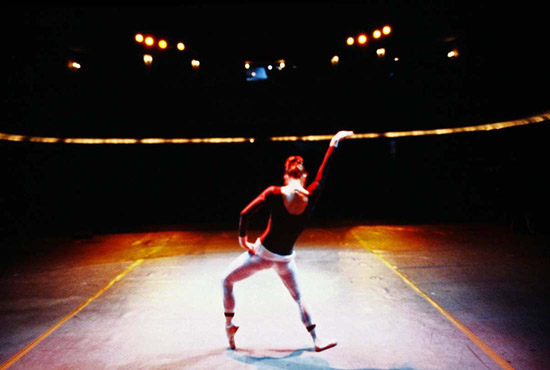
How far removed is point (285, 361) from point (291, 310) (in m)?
1.20

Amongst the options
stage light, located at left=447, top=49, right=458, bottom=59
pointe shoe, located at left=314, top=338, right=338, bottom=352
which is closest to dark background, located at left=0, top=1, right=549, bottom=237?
stage light, located at left=447, top=49, right=458, bottom=59

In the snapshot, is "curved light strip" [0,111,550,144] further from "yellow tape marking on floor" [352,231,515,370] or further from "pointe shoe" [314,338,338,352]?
"pointe shoe" [314,338,338,352]

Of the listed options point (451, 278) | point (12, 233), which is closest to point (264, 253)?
point (451, 278)

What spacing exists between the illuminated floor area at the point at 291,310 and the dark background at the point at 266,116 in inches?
189

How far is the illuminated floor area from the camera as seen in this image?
286cm

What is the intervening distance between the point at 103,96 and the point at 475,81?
14.1m

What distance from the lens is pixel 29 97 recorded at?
9.74 meters

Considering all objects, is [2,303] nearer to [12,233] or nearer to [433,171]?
[12,233]

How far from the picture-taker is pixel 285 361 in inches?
109

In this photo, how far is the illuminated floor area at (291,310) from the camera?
2.86 meters

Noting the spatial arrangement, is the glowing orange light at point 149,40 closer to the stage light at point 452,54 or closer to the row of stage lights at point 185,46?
the row of stage lights at point 185,46

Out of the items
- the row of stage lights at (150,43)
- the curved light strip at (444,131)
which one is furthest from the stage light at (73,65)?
the curved light strip at (444,131)

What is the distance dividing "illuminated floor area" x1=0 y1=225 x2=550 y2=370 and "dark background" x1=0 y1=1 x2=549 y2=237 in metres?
4.80

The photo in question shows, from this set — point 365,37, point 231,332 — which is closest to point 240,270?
point 231,332
